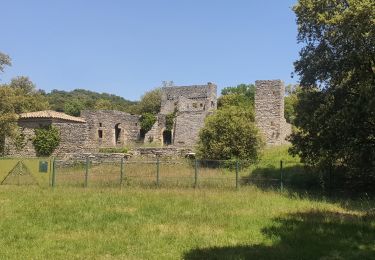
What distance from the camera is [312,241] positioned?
945 centimetres

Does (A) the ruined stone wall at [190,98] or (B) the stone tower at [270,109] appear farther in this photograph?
(A) the ruined stone wall at [190,98]

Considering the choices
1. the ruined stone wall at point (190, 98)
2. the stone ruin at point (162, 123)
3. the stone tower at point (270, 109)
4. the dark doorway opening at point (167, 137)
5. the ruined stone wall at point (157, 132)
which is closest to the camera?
the stone ruin at point (162, 123)

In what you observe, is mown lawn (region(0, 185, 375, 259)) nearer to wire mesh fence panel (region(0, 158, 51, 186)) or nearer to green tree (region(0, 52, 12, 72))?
wire mesh fence panel (region(0, 158, 51, 186))

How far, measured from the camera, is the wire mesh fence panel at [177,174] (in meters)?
19.3

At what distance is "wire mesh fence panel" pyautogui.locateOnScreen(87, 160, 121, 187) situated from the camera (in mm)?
19688

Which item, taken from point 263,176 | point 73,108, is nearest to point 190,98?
point 263,176

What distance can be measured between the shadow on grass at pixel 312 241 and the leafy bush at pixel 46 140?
25.0 metres

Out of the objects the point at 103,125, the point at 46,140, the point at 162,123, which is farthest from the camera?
the point at 162,123

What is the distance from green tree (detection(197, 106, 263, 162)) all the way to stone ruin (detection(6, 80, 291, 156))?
630cm

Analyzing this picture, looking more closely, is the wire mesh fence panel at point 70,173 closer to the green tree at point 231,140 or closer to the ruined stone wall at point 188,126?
the green tree at point 231,140

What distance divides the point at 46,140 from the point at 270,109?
55.8 feet

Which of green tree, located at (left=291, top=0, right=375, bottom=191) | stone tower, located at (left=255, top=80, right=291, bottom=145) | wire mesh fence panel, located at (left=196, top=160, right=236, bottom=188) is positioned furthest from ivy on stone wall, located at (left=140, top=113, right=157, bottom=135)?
green tree, located at (left=291, top=0, right=375, bottom=191)

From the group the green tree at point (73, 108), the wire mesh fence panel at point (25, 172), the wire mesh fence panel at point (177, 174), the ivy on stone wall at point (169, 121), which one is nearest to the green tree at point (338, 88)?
the wire mesh fence panel at point (177, 174)

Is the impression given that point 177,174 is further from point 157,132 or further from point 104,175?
point 157,132
